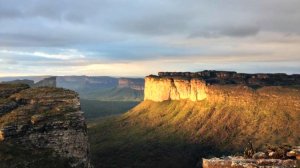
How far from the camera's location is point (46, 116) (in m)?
87.4

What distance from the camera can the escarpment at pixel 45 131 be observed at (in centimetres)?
8012

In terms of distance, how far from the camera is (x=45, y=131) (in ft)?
277

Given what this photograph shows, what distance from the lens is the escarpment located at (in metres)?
80.1

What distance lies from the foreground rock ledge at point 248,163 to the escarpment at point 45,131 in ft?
201

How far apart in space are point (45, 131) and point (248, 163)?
71.8 metres

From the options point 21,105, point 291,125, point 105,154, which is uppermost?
point 21,105

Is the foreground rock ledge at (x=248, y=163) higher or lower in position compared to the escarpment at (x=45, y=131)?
higher

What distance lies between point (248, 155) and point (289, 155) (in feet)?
6.09

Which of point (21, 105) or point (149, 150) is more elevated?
point (21, 105)

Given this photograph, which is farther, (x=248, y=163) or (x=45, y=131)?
(x=45, y=131)

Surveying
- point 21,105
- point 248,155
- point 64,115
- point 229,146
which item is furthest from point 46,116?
point 229,146

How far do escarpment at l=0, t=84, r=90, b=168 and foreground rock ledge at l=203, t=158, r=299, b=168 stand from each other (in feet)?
201

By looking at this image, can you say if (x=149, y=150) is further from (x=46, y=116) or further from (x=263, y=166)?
(x=263, y=166)

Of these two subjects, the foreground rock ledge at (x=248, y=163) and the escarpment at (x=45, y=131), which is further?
the escarpment at (x=45, y=131)
